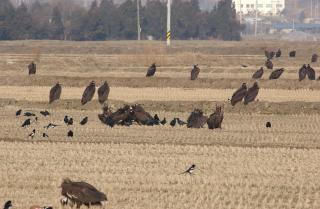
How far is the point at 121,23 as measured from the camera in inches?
4744

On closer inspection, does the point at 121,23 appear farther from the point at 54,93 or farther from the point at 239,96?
the point at 239,96

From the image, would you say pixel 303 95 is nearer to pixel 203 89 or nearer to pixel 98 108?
pixel 203 89

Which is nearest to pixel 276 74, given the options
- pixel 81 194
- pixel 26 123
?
pixel 26 123

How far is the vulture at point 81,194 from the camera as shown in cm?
1504

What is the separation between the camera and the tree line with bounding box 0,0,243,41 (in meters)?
116

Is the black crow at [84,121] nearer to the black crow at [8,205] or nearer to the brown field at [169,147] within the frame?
the brown field at [169,147]

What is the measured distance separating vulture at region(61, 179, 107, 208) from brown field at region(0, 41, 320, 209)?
500 mm

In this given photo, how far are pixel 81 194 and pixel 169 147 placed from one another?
8.44 m

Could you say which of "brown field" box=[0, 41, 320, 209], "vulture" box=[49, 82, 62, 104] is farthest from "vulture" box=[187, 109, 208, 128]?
"vulture" box=[49, 82, 62, 104]

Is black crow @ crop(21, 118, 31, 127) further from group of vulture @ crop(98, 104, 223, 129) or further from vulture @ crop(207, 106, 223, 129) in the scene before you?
vulture @ crop(207, 106, 223, 129)

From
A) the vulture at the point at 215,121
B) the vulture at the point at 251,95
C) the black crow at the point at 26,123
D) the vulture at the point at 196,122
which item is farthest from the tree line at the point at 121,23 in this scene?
the vulture at the point at 215,121

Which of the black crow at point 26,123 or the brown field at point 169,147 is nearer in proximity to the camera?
the brown field at point 169,147

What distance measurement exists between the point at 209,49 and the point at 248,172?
63.7 meters

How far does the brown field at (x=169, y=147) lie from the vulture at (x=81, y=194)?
500mm
